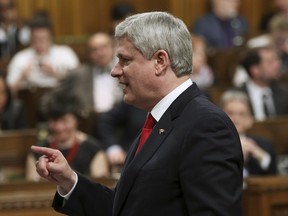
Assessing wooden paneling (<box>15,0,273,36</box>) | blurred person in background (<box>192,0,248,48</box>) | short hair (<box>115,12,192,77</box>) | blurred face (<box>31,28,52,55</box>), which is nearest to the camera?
short hair (<box>115,12,192,77</box>)

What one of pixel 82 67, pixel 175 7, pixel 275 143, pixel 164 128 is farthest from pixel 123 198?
pixel 175 7

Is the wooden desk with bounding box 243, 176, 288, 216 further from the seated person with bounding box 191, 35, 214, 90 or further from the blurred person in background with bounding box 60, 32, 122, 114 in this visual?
the seated person with bounding box 191, 35, 214, 90

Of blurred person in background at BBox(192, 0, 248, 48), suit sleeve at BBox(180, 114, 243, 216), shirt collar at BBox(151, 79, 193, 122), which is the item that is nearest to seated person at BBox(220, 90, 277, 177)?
shirt collar at BBox(151, 79, 193, 122)

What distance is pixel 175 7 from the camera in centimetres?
985

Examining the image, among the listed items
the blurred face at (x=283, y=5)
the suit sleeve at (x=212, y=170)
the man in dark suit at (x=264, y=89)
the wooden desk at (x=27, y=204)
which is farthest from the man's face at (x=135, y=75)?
the blurred face at (x=283, y=5)

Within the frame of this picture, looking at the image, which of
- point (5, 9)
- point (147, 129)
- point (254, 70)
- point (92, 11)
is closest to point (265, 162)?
point (254, 70)

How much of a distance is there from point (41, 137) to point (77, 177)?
3126mm

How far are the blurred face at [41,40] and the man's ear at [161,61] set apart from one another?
17.3 feet

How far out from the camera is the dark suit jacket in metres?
2.18

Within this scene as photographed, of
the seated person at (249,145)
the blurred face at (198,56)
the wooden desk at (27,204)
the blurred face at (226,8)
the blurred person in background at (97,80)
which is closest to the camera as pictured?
the wooden desk at (27,204)

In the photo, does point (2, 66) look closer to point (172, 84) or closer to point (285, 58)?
point (285, 58)

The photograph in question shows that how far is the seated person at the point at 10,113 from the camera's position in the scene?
20.8 feet

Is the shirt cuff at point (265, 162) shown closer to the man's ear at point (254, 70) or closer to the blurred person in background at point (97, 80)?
the man's ear at point (254, 70)

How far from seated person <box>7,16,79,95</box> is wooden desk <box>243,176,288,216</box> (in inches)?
116
